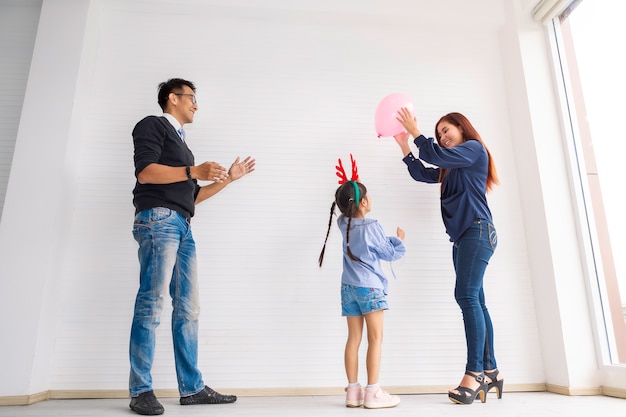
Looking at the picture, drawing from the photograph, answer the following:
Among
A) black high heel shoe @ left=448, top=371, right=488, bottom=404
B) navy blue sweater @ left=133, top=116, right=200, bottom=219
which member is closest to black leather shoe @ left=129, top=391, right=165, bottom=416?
navy blue sweater @ left=133, top=116, right=200, bottom=219

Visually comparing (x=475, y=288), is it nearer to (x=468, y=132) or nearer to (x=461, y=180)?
(x=461, y=180)

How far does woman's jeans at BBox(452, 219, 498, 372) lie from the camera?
200cm

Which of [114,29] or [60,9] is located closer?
[60,9]

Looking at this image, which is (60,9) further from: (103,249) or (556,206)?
(556,206)

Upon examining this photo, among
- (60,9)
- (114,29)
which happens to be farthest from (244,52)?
(60,9)

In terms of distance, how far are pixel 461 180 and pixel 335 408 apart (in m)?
1.20

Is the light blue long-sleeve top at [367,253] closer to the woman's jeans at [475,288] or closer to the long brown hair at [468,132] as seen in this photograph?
the woman's jeans at [475,288]

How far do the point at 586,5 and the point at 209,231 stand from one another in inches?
96.1

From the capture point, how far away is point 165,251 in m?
1.87

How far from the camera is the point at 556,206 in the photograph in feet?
8.09

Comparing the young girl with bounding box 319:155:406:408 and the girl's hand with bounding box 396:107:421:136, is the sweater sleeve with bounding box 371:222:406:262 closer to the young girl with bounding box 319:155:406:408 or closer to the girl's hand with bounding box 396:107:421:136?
the young girl with bounding box 319:155:406:408

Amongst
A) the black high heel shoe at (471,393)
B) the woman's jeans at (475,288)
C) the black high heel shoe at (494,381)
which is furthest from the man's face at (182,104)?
the black high heel shoe at (494,381)

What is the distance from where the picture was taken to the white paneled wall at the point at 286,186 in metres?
2.35

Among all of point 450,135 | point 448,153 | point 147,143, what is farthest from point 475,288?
point 147,143
